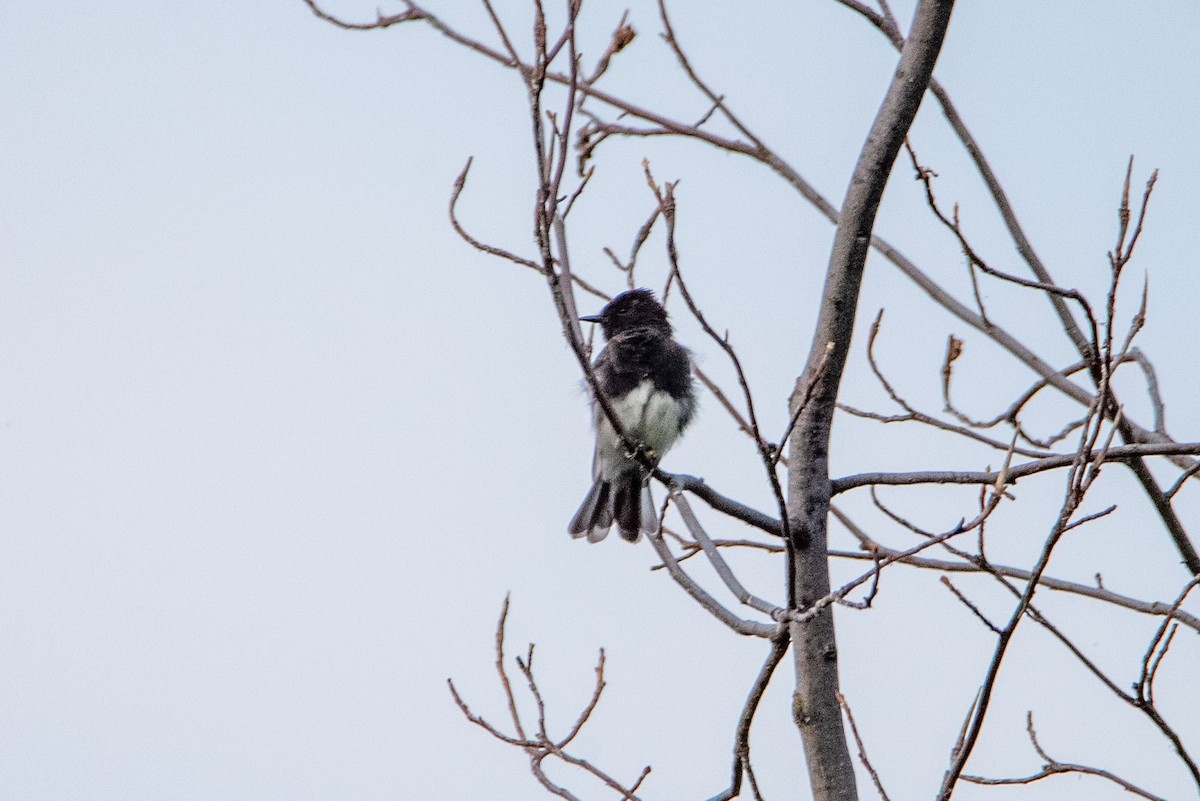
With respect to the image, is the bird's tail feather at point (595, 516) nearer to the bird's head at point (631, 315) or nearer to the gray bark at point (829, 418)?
the bird's head at point (631, 315)

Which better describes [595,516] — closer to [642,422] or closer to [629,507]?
[629,507]

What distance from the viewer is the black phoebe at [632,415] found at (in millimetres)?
6012

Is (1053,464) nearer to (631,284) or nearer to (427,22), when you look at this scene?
(631,284)

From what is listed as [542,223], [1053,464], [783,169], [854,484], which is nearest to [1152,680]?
[1053,464]

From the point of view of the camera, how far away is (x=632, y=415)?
19.6 feet

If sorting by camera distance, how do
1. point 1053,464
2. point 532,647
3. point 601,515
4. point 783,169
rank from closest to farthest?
point 1053,464, point 532,647, point 783,169, point 601,515

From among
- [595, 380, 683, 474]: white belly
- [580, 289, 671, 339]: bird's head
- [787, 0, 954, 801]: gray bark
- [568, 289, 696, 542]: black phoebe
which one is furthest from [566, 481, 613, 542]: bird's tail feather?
[787, 0, 954, 801]: gray bark

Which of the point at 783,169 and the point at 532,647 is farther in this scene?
the point at 783,169

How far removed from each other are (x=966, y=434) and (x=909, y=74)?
168 cm

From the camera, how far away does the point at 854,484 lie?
355 centimetres

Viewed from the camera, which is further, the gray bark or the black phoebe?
the black phoebe

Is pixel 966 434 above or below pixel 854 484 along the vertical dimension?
above

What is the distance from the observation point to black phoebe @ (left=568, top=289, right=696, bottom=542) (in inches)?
237

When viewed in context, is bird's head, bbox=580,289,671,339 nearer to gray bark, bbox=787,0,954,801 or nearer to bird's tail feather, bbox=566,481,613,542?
bird's tail feather, bbox=566,481,613,542
